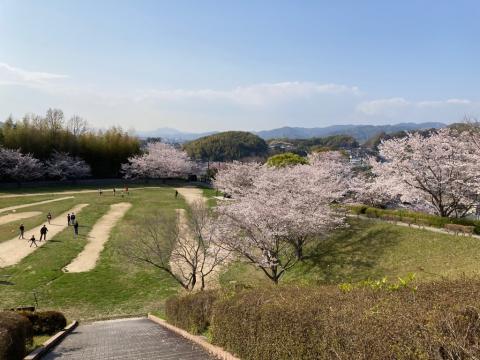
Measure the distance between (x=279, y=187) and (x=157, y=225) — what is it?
414 inches

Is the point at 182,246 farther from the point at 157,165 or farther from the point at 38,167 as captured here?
the point at 157,165

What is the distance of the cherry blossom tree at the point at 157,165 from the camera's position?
256ft

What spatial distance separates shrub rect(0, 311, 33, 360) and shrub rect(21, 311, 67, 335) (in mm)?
4962

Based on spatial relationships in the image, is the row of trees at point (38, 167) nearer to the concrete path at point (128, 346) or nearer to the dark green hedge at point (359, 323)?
the concrete path at point (128, 346)

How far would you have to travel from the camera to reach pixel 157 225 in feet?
92.1

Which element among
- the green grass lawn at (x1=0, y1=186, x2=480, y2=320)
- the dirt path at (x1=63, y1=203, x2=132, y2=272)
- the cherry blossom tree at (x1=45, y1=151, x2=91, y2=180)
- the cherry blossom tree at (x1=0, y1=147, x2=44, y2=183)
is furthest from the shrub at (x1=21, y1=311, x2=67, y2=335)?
the cherry blossom tree at (x1=45, y1=151, x2=91, y2=180)

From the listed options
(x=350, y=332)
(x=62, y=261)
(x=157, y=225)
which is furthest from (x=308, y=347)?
(x=62, y=261)

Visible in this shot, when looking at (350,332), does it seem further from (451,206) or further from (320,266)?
(451,206)

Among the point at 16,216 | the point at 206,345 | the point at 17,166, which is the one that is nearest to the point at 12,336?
the point at 206,345

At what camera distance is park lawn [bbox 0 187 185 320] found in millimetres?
22250

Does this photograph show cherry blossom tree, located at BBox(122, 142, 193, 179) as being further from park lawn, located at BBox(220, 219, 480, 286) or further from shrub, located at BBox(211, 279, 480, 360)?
shrub, located at BBox(211, 279, 480, 360)

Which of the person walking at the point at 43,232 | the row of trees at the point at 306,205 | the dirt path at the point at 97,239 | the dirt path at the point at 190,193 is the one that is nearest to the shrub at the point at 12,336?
the row of trees at the point at 306,205

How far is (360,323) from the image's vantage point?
5.14 metres

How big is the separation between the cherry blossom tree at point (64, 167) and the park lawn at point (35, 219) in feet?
70.9
